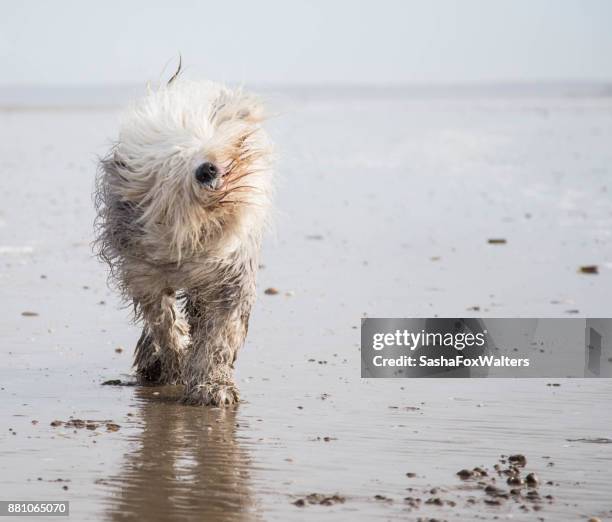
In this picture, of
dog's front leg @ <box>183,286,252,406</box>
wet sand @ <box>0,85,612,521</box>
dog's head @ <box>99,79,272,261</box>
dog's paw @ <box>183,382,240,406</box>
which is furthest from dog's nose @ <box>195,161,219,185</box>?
dog's paw @ <box>183,382,240,406</box>

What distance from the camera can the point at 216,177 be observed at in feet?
22.9

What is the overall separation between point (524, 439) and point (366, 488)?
1239mm

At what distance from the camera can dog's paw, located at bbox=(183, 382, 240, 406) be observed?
24.6ft

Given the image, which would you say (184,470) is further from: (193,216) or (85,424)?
(193,216)

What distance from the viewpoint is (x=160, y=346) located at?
320 inches

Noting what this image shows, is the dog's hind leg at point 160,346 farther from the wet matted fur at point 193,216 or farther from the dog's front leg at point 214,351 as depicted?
the dog's front leg at point 214,351

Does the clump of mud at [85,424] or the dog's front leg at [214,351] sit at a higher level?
the dog's front leg at [214,351]

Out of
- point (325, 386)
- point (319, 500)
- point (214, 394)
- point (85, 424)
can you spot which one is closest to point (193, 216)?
point (214, 394)

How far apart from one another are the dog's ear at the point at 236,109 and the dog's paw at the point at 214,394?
149 centimetres

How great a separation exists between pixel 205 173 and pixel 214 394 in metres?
1.35

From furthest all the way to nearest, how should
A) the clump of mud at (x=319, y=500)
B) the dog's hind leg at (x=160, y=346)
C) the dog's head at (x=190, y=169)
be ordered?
the dog's hind leg at (x=160, y=346) → the dog's head at (x=190, y=169) → the clump of mud at (x=319, y=500)

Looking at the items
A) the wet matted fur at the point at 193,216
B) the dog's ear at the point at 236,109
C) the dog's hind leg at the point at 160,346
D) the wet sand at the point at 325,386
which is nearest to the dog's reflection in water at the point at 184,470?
the wet sand at the point at 325,386

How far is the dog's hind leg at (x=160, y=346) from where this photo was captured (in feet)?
26.6

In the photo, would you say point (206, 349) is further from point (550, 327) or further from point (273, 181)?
point (550, 327)
